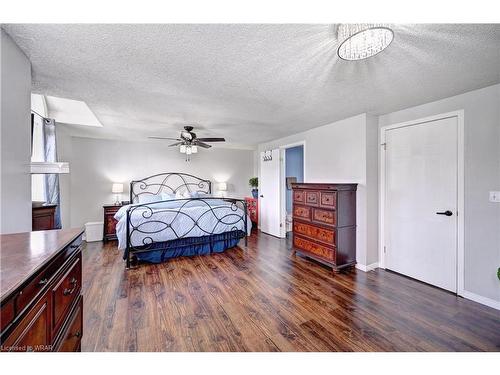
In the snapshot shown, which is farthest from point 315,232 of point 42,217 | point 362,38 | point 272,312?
point 42,217

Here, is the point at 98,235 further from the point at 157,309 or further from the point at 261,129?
the point at 261,129

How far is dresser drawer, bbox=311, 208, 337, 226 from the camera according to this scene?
300 centimetres

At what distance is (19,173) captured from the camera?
1.46 m

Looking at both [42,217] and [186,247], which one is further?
[186,247]

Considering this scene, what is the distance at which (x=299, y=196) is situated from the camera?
3.59 meters

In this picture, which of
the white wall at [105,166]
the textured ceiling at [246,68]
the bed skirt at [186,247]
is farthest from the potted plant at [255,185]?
the textured ceiling at [246,68]

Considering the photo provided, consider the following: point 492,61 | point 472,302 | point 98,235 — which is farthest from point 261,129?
point 98,235

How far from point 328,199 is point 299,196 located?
24.2 inches

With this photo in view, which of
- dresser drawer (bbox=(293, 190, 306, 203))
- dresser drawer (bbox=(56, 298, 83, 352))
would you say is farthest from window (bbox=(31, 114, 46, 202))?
dresser drawer (bbox=(293, 190, 306, 203))

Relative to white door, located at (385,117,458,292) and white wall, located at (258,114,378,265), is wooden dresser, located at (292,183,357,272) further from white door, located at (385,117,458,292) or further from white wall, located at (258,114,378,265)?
white door, located at (385,117,458,292)

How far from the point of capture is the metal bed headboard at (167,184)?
5.08 m

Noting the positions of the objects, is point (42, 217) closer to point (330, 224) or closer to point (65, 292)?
point (65, 292)
